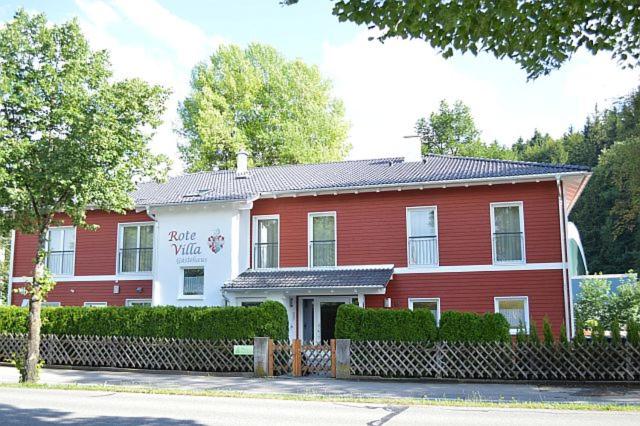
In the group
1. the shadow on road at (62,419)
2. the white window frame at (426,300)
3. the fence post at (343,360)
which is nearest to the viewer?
the shadow on road at (62,419)

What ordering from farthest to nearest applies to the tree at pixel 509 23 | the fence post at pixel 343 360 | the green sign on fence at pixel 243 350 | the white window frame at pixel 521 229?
Result: the white window frame at pixel 521 229
the green sign on fence at pixel 243 350
the fence post at pixel 343 360
the tree at pixel 509 23

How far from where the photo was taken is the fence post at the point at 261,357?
17219mm

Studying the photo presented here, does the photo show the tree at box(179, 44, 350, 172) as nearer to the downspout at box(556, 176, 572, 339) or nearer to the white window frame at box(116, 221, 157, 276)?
the white window frame at box(116, 221, 157, 276)

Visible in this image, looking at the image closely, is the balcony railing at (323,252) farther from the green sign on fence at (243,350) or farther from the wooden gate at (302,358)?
the green sign on fence at (243,350)

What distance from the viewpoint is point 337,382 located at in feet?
51.8

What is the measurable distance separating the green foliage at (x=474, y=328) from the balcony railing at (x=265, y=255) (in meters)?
8.61

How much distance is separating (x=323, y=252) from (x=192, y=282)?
5.08 meters

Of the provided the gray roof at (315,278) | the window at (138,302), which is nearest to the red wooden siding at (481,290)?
the gray roof at (315,278)

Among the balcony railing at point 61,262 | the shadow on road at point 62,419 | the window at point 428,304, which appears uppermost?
the balcony railing at point 61,262

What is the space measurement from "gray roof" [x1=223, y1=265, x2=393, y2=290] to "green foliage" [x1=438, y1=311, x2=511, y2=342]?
3.77 metres

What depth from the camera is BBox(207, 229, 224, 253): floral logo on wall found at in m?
22.9

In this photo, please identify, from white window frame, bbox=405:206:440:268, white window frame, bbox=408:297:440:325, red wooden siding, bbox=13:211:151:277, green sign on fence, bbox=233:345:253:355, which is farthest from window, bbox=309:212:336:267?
red wooden siding, bbox=13:211:151:277

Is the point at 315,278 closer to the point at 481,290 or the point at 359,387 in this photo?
the point at 481,290

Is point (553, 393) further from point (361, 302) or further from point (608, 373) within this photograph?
point (361, 302)
